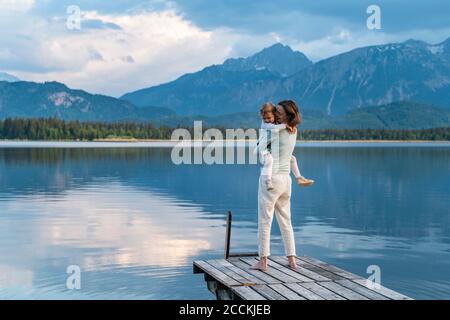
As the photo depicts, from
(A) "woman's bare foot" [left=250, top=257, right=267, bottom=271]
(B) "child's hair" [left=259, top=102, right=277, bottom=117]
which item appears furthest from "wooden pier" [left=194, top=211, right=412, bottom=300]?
(B) "child's hair" [left=259, top=102, right=277, bottom=117]

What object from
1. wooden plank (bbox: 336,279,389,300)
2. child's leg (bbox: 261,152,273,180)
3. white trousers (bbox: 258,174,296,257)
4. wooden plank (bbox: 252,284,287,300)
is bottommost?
wooden plank (bbox: 252,284,287,300)

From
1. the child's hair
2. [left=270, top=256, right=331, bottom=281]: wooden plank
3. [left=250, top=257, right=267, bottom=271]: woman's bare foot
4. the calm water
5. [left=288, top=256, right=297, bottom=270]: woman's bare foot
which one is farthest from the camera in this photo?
the calm water

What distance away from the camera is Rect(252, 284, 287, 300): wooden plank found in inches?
460

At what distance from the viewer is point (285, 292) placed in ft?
39.3

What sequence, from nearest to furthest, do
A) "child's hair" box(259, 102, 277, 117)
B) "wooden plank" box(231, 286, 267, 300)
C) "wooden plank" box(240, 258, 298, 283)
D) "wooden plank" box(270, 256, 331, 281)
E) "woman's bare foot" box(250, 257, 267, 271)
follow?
"wooden plank" box(231, 286, 267, 300) → "wooden plank" box(240, 258, 298, 283) → "child's hair" box(259, 102, 277, 117) → "wooden plank" box(270, 256, 331, 281) → "woman's bare foot" box(250, 257, 267, 271)

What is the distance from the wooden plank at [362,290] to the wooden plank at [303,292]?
92cm

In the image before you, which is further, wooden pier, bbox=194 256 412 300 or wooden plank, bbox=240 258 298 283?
wooden plank, bbox=240 258 298 283

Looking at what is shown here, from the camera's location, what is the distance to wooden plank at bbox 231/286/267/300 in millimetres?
11812

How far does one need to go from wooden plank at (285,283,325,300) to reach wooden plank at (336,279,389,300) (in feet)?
3.03

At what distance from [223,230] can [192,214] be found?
21.9 ft

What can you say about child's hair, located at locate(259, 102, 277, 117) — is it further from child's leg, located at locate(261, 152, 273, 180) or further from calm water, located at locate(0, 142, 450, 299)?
calm water, located at locate(0, 142, 450, 299)

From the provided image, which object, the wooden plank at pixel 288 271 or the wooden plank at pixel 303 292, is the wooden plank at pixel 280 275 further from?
the wooden plank at pixel 303 292

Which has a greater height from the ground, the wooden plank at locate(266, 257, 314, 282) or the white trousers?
the white trousers
